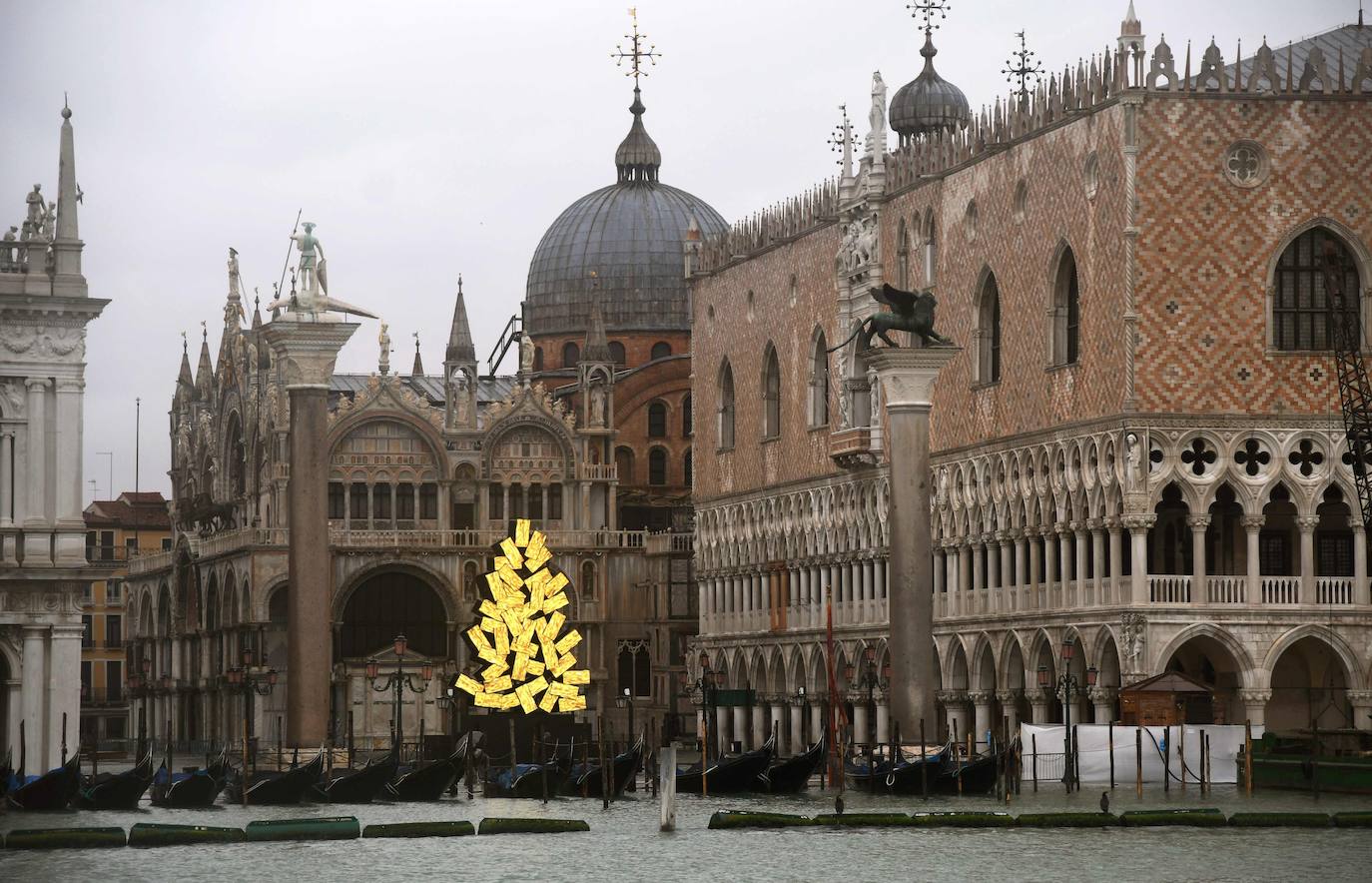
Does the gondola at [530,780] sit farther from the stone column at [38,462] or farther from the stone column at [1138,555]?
the stone column at [1138,555]

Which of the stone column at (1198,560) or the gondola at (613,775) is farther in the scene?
the stone column at (1198,560)

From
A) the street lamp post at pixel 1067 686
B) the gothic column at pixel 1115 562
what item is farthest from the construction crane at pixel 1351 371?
the street lamp post at pixel 1067 686

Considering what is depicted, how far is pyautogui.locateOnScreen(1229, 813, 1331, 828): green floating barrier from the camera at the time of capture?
4709cm

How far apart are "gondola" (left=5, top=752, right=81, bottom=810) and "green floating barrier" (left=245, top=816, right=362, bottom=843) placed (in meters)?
5.37

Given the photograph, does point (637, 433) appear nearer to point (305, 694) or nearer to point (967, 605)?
point (967, 605)

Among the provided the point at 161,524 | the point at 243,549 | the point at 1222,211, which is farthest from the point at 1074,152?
the point at 161,524

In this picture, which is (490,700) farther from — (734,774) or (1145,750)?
(1145,750)

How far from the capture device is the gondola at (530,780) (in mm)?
58556

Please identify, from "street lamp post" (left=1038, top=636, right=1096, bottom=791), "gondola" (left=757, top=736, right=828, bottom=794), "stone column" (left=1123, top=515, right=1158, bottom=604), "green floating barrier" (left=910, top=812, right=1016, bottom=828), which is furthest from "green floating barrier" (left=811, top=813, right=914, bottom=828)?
"stone column" (left=1123, top=515, right=1158, bottom=604)

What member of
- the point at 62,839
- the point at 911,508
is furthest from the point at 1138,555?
the point at 62,839

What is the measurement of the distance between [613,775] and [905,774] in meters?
5.94

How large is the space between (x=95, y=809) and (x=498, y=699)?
24.5 meters

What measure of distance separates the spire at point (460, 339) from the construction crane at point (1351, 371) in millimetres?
34732

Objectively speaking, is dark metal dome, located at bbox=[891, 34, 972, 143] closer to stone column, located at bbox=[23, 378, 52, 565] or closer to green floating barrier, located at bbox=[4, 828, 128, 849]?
stone column, located at bbox=[23, 378, 52, 565]
